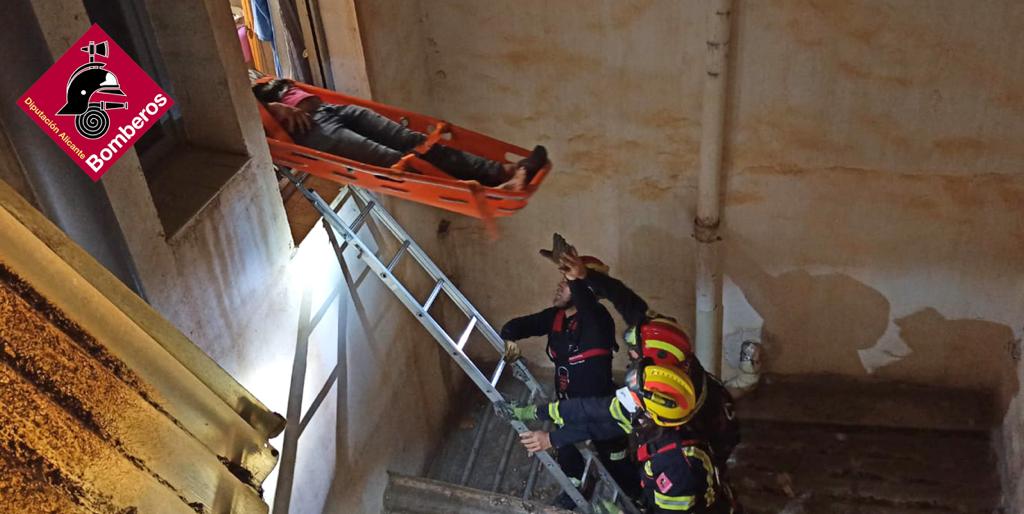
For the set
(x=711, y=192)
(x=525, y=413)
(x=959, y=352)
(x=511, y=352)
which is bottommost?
(x=525, y=413)

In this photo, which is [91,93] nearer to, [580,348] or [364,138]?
[364,138]

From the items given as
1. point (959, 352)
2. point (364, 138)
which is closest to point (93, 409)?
point (364, 138)

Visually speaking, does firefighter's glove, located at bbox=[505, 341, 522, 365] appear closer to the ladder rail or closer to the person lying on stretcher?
the ladder rail

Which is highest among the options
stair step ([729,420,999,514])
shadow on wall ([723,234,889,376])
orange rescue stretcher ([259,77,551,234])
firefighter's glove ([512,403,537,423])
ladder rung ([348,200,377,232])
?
shadow on wall ([723,234,889,376])

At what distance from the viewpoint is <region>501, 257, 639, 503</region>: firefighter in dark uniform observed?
3990 millimetres

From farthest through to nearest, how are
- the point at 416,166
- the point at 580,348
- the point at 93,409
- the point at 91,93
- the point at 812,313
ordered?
1. the point at 812,313
2. the point at 580,348
3. the point at 416,166
4. the point at 91,93
5. the point at 93,409

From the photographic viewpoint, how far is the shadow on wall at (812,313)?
4.95 meters

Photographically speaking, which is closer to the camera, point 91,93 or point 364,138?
point 91,93

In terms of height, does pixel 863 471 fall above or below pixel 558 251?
below

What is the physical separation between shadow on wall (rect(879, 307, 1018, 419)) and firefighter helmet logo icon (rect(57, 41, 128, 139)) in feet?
14.3

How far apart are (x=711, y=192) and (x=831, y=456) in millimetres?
1749

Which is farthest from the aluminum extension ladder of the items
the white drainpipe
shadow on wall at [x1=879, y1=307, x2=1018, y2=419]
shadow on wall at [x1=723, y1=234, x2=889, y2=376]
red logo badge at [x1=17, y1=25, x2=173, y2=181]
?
shadow on wall at [x1=879, y1=307, x2=1018, y2=419]

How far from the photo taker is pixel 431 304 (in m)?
4.12

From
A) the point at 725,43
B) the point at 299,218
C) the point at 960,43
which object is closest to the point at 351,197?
the point at 299,218
